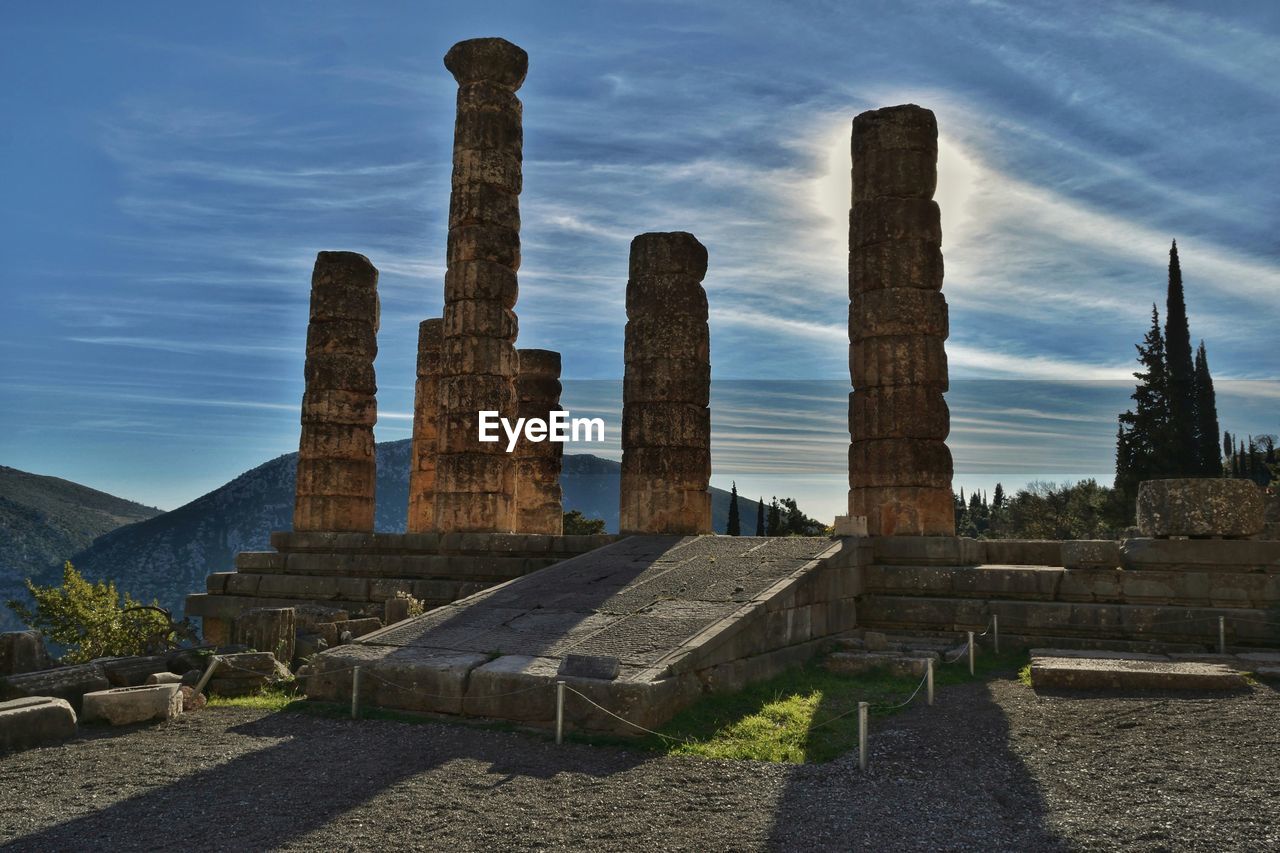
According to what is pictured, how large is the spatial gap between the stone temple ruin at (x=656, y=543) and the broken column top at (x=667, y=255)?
0.04 meters

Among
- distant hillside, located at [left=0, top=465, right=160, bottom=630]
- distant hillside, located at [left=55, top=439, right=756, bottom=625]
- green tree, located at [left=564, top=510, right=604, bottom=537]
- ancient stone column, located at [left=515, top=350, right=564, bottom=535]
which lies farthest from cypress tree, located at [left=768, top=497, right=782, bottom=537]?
distant hillside, located at [left=0, top=465, right=160, bottom=630]

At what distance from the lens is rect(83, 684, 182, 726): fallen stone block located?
9773mm

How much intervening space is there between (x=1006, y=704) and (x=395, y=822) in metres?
6.16

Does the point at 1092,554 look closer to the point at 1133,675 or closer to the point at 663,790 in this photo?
the point at 1133,675

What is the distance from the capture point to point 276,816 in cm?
661

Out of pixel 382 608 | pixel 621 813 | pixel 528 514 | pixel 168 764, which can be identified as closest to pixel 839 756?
pixel 621 813

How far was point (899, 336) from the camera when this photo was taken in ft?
51.4

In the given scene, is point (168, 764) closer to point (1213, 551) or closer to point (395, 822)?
point (395, 822)

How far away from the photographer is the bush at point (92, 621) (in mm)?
13633

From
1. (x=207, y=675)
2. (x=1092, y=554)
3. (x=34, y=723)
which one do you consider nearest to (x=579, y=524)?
(x=1092, y=554)

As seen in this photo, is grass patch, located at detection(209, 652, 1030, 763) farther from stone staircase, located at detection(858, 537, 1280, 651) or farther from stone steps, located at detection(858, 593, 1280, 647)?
stone staircase, located at detection(858, 537, 1280, 651)

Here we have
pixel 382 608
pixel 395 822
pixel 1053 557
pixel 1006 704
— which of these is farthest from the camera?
pixel 382 608

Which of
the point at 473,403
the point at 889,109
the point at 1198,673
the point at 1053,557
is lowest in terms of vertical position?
the point at 1198,673

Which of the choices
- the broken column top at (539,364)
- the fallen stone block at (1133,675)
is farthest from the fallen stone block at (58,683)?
the broken column top at (539,364)
